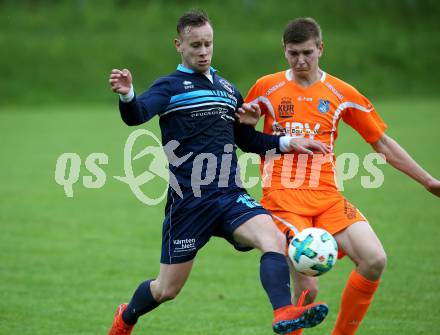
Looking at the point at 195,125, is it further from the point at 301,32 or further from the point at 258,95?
the point at 301,32

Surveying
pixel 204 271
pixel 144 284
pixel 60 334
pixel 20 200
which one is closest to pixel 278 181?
pixel 144 284

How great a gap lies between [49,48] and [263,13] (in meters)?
10.3

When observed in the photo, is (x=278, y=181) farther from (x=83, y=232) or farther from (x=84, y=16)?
(x=84, y=16)

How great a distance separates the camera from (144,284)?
6.27m

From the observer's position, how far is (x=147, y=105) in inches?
225

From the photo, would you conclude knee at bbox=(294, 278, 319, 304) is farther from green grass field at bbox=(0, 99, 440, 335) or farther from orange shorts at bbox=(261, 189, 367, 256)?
green grass field at bbox=(0, 99, 440, 335)

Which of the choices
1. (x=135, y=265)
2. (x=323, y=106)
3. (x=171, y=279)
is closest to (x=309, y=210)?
(x=323, y=106)

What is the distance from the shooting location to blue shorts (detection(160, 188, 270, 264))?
19.2 ft

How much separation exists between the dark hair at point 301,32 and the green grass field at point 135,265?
99.9 inches

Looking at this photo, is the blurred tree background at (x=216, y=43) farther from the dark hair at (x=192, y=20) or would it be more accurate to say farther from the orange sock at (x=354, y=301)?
the orange sock at (x=354, y=301)

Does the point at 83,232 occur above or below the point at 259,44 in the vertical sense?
below

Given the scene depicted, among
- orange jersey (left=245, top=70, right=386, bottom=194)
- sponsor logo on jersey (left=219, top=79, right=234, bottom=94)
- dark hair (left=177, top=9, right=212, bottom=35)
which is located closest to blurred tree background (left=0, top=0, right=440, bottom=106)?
orange jersey (left=245, top=70, right=386, bottom=194)

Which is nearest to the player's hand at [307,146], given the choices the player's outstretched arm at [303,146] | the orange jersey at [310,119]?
the player's outstretched arm at [303,146]

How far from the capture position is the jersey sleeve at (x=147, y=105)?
5586mm
